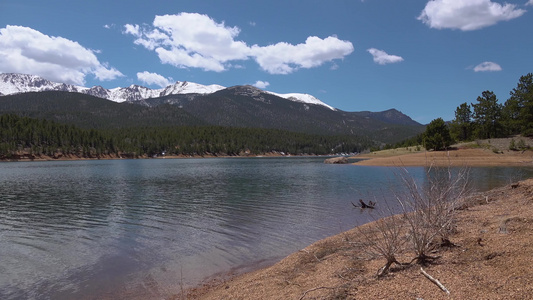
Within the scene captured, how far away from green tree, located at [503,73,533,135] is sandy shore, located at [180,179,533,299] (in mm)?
84986

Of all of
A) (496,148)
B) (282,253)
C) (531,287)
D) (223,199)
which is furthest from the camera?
(496,148)

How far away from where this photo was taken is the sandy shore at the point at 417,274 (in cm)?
650

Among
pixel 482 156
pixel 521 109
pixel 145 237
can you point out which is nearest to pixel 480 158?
pixel 482 156

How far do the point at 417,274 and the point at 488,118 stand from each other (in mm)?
103978

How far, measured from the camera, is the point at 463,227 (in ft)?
38.1

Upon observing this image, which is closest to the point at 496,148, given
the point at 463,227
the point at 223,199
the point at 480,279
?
the point at 223,199

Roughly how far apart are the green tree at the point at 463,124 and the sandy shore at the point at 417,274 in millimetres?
98675

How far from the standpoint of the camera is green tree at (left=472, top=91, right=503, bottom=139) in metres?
91.8

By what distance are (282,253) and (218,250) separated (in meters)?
3.04

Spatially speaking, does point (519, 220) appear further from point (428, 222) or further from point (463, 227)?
point (428, 222)

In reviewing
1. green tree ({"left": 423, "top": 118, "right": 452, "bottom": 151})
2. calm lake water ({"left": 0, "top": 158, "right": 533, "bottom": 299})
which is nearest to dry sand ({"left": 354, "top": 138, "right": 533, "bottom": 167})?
green tree ({"left": 423, "top": 118, "right": 452, "bottom": 151})

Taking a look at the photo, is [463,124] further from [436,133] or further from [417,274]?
[417,274]

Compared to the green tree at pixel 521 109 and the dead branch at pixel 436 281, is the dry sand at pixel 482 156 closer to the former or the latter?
the green tree at pixel 521 109

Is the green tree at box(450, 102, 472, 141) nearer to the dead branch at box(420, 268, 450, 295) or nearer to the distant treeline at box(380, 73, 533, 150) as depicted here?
the distant treeline at box(380, 73, 533, 150)
